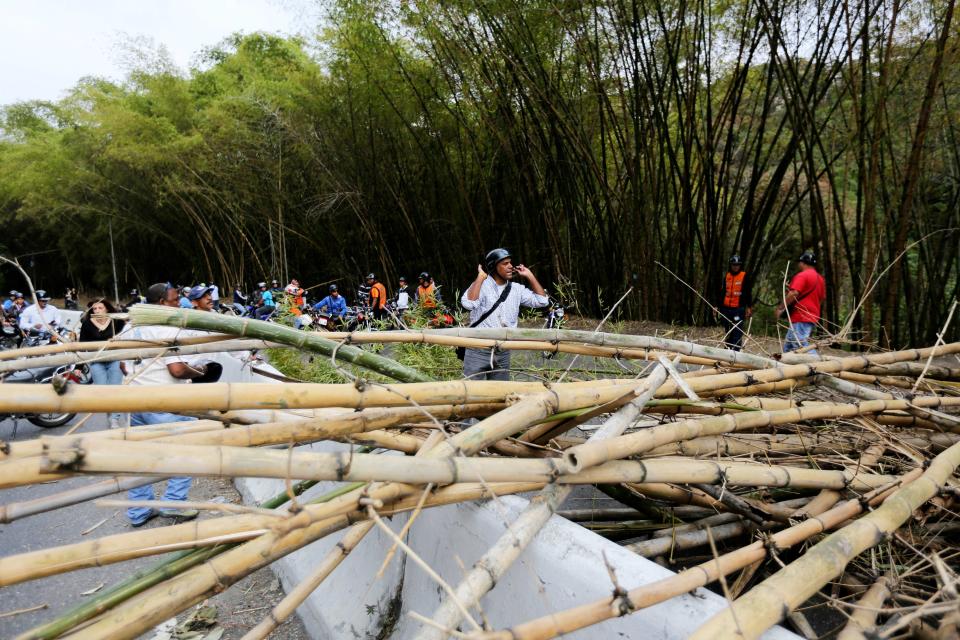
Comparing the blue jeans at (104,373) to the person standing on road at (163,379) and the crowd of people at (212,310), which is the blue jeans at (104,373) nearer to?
the crowd of people at (212,310)

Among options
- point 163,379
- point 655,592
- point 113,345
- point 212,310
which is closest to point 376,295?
point 212,310

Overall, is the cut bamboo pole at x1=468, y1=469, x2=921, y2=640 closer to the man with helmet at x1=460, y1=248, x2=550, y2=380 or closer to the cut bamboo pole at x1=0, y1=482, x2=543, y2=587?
the cut bamboo pole at x1=0, y1=482, x2=543, y2=587

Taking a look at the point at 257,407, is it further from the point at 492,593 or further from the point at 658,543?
the point at 658,543

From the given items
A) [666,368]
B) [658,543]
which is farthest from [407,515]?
[666,368]

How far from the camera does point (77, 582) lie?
306cm

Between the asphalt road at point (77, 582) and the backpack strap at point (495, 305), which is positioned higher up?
the backpack strap at point (495, 305)

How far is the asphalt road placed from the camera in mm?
2666

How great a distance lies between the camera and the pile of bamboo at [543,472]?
4.24ft

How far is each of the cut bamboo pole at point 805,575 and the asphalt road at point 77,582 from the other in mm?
1625

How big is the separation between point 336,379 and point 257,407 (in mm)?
3783

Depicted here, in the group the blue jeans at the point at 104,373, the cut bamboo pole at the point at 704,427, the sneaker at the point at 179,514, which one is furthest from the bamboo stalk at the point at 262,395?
the blue jeans at the point at 104,373

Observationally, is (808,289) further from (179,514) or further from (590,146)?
(179,514)

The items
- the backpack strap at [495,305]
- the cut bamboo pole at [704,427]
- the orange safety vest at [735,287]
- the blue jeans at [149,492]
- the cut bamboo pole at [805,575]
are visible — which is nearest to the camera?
the cut bamboo pole at [805,575]

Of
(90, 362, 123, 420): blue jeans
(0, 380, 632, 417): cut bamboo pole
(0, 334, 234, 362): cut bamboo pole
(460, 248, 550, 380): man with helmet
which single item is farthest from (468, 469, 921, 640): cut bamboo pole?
(90, 362, 123, 420): blue jeans
